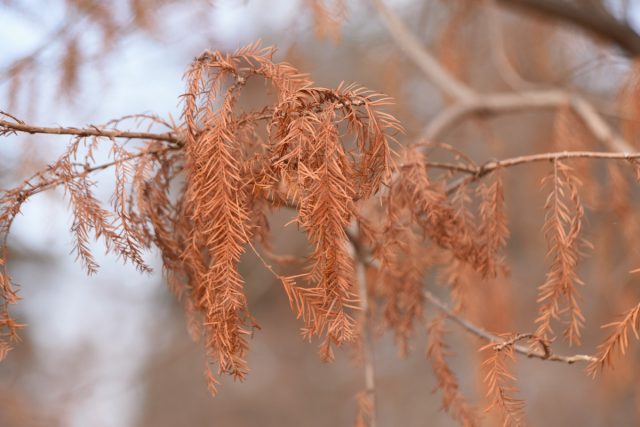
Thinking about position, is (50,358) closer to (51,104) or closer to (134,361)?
(134,361)

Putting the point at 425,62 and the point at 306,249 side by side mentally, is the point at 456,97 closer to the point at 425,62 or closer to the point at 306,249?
the point at 425,62

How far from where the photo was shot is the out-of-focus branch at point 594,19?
1944 millimetres

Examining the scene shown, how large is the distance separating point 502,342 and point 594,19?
1550mm

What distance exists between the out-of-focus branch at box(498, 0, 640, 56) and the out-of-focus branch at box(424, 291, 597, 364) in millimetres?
1282

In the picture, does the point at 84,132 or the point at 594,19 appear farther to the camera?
the point at 594,19

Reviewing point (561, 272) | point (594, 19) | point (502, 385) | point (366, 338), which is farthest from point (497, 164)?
point (594, 19)

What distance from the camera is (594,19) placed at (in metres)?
1.98

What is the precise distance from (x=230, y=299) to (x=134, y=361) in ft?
13.0

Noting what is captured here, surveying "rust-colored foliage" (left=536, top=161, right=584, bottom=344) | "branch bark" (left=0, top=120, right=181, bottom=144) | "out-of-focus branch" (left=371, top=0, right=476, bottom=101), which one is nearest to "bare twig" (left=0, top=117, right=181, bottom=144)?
"branch bark" (left=0, top=120, right=181, bottom=144)

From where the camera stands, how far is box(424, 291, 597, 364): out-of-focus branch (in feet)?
2.47

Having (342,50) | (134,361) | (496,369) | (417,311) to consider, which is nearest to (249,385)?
(134,361)

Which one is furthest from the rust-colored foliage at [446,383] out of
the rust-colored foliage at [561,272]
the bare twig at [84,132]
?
the bare twig at [84,132]

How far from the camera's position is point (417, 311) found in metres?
1.04

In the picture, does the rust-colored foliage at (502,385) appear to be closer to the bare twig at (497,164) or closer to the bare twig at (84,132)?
the bare twig at (497,164)
